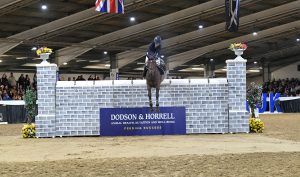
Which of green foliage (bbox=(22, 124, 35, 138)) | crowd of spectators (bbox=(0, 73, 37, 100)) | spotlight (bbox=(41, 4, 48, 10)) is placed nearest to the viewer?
green foliage (bbox=(22, 124, 35, 138))

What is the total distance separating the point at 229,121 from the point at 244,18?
19.9 m

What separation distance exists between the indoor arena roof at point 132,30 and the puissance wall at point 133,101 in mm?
10852

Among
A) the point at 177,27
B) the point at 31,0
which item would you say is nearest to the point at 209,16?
the point at 177,27

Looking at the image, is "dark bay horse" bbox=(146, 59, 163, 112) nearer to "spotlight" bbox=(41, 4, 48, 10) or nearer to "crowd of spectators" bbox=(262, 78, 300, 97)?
"spotlight" bbox=(41, 4, 48, 10)

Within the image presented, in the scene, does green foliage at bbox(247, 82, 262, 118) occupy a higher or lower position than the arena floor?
higher

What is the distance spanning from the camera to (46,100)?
1543 cm

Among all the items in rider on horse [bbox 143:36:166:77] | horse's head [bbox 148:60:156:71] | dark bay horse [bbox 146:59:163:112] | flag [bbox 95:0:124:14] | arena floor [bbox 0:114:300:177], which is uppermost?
flag [bbox 95:0:124:14]

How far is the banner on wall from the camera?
15.3m

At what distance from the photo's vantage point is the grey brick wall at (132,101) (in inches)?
608

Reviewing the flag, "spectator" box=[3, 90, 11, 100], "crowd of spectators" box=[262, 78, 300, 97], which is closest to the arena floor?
the flag

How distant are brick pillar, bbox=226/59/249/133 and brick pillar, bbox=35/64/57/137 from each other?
571 cm

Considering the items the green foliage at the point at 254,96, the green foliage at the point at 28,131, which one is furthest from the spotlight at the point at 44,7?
the green foliage at the point at 254,96

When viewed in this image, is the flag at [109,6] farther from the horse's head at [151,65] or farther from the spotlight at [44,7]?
the spotlight at [44,7]

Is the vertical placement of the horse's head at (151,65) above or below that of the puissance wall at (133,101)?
above
